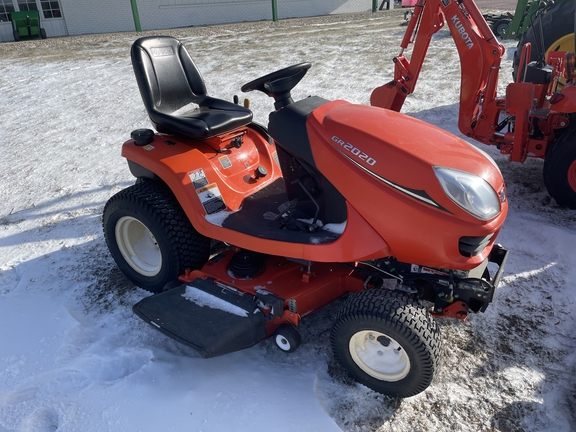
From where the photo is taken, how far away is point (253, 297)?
2365mm

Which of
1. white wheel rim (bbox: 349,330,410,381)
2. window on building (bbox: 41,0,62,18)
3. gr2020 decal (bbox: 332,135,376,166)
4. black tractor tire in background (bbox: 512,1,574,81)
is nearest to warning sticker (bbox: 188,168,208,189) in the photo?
gr2020 decal (bbox: 332,135,376,166)

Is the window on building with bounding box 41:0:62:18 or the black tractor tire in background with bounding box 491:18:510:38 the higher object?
the window on building with bounding box 41:0:62:18

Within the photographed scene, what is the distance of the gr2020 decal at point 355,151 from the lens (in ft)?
6.59

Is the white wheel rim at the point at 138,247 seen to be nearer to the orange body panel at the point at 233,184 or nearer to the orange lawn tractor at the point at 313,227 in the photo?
the orange lawn tractor at the point at 313,227

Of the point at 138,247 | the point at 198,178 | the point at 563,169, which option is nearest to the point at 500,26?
the point at 563,169

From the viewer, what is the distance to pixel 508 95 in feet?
11.5

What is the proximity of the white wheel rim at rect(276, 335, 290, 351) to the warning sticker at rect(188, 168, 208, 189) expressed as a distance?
2.95ft

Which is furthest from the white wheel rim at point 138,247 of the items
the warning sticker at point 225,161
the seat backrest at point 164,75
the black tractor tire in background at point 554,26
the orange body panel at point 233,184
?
the black tractor tire in background at point 554,26

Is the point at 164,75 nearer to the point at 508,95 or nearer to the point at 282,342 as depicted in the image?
the point at 282,342

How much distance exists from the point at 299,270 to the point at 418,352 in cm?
77

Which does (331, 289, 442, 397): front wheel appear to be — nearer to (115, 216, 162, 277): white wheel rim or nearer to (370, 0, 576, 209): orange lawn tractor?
(115, 216, 162, 277): white wheel rim

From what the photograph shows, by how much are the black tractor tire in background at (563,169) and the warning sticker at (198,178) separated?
2.41 meters

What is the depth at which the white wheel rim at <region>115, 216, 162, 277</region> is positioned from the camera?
2893 millimetres

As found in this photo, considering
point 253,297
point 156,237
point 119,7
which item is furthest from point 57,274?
point 119,7
